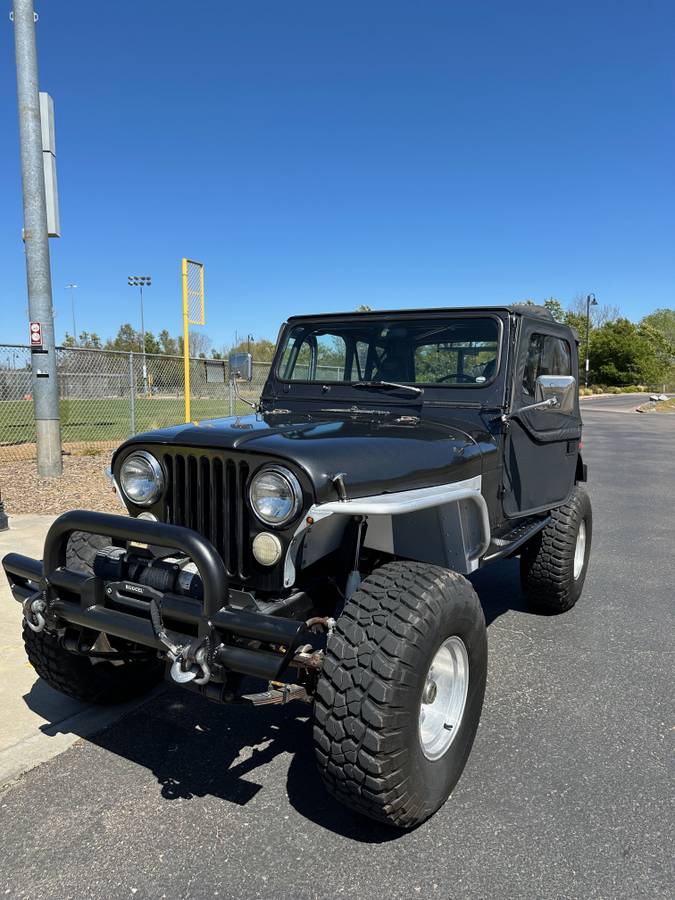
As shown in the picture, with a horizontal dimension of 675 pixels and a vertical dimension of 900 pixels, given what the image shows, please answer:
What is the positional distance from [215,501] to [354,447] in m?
0.58

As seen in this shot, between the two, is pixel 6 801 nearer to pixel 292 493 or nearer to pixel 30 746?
pixel 30 746

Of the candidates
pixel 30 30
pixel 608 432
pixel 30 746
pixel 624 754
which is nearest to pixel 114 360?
pixel 30 30

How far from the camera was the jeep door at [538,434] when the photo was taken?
3764 mm

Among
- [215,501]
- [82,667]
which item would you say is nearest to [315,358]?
[215,501]

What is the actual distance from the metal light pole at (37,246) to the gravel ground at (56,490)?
346 mm

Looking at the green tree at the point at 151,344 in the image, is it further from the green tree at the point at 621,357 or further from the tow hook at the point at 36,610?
the tow hook at the point at 36,610

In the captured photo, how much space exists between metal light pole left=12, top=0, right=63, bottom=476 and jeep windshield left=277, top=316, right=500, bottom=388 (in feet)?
17.9

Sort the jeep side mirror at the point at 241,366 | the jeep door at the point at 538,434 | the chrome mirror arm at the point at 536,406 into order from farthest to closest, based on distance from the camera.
Answer: the jeep side mirror at the point at 241,366 < the jeep door at the point at 538,434 < the chrome mirror arm at the point at 536,406

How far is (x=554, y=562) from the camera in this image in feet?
14.4

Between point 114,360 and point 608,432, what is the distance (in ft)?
48.3

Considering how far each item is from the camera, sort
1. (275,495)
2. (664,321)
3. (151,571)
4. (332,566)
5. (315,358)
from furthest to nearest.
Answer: (664,321), (315,358), (332,566), (151,571), (275,495)

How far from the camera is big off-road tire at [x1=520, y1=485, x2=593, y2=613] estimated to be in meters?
4.39

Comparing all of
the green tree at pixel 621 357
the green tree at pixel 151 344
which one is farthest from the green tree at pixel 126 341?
the green tree at pixel 621 357

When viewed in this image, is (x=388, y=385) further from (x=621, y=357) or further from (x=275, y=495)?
(x=621, y=357)
